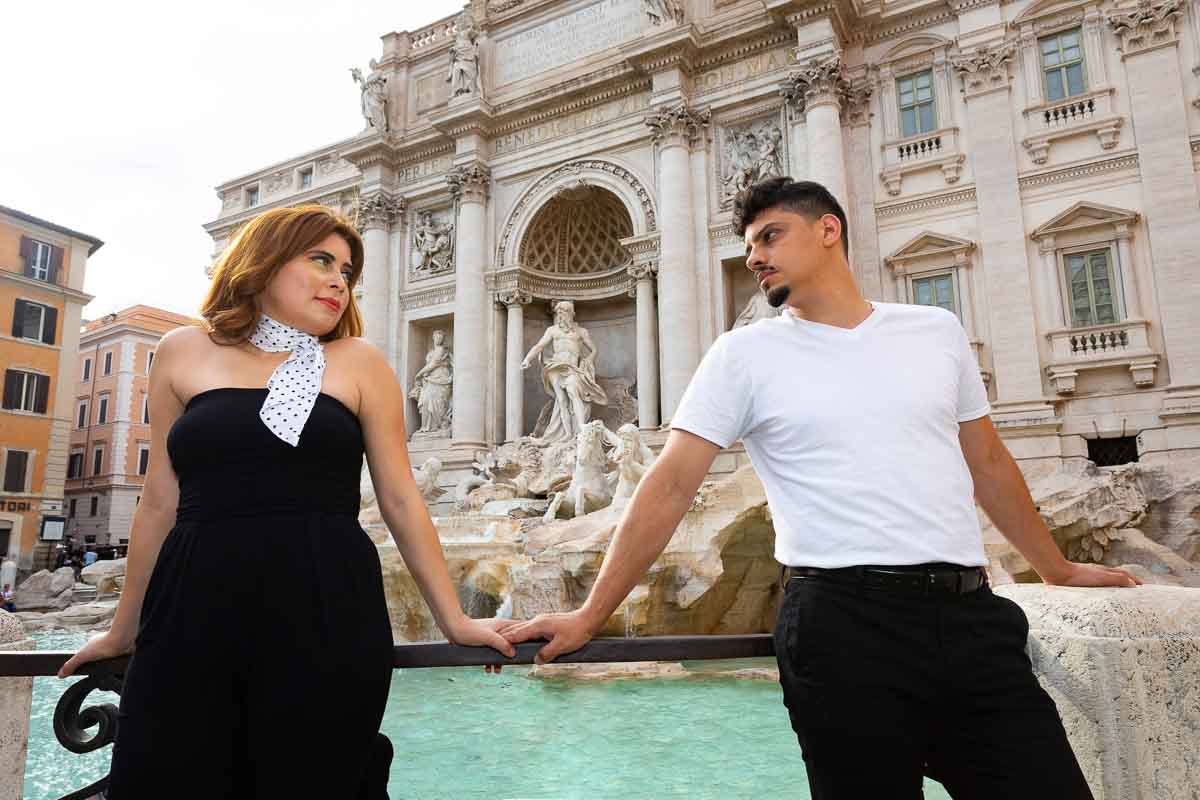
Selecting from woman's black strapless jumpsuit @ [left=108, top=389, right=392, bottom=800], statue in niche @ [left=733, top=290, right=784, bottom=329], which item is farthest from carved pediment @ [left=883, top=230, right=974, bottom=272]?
woman's black strapless jumpsuit @ [left=108, top=389, right=392, bottom=800]

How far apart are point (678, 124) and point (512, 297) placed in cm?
546

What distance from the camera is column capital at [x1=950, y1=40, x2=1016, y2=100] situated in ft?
44.2

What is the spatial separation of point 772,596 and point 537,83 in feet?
46.6

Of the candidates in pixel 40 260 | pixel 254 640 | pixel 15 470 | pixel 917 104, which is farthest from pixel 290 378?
pixel 40 260

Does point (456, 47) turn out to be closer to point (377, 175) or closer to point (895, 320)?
point (377, 175)

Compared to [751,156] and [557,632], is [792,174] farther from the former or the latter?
[557,632]

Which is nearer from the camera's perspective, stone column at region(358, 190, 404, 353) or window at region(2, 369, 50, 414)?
stone column at region(358, 190, 404, 353)

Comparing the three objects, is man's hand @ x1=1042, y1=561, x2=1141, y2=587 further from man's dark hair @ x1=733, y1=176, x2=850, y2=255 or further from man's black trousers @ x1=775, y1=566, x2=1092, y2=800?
man's dark hair @ x1=733, y1=176, x2=850, y2=255

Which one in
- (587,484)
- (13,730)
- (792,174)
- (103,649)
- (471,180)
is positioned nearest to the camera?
(103,649)

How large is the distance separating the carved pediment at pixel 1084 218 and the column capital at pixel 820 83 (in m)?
4.39

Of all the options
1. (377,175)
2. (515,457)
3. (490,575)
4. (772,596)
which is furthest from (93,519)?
(772,596)

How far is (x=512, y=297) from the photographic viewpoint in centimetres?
1762

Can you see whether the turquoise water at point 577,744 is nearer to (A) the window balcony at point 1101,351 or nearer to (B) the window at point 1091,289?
(A) the window balcony at point 1101,351

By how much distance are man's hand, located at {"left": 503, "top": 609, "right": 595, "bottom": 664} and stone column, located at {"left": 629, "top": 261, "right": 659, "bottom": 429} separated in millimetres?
13724
